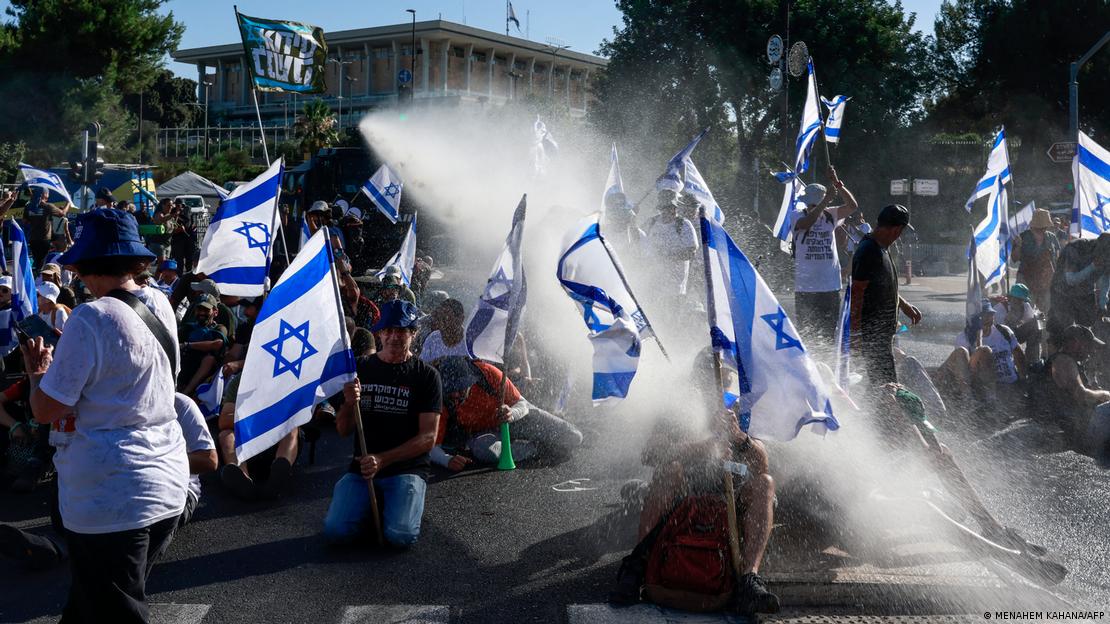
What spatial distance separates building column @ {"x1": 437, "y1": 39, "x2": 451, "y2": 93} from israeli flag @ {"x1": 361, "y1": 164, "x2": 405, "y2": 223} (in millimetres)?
69039

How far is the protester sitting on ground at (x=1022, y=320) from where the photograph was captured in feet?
34.5

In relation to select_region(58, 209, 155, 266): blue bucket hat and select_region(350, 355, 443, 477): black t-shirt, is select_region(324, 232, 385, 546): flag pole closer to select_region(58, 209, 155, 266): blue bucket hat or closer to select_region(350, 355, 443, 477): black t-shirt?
select_region(350, 355, 443, 477): black t-shirt

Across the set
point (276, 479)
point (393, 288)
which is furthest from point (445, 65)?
point (276, 479)

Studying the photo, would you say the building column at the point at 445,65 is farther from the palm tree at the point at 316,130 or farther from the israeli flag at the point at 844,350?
Answer: the israeli flag at the point at 844,350

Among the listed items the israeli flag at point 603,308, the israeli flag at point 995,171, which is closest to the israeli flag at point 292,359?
the israeli flag at point 603,308

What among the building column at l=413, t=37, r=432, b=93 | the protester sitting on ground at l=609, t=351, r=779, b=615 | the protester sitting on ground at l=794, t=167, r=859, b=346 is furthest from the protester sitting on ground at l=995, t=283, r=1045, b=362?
the building column at l=413, t=37, r=432, b=93

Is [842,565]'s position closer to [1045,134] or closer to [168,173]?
[1045,134]

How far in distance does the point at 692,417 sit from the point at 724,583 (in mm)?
998

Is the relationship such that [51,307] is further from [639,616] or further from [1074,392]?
[1074,392]

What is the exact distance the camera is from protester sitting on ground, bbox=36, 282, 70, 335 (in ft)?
28.3

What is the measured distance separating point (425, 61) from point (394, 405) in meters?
79.5

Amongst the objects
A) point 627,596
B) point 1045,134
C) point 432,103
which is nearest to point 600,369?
point 627,596

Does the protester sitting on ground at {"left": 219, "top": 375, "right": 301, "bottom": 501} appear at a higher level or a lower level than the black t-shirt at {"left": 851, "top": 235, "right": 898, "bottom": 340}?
lower

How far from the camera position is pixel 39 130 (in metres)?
44.7
